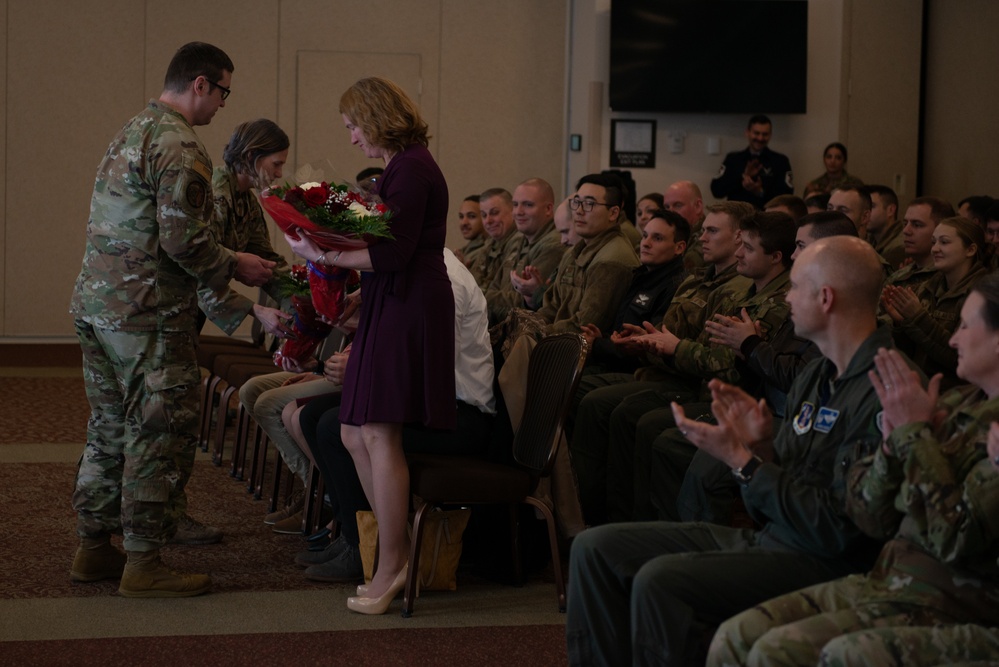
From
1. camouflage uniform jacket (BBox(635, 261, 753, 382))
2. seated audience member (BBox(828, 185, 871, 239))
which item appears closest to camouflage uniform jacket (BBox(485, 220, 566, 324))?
camouflage uniform jacket (BBox(635, 261, 753, 382))

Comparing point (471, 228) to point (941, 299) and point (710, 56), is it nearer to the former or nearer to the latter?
point (710, 56)

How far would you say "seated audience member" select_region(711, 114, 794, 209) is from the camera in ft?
32.1

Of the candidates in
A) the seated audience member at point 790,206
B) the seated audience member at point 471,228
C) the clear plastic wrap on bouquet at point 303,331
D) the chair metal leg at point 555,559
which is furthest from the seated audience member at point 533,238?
the chair metal leg at point 555,559

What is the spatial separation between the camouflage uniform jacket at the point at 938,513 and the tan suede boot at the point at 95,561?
2.64 m

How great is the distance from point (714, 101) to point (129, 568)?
24.2 feet

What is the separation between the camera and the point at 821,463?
8.55ft

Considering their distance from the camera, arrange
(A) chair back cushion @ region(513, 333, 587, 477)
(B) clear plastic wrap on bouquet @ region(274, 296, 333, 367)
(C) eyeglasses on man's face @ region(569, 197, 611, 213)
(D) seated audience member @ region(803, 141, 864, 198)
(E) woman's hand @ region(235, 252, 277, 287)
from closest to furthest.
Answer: (A) chair back cushion @ region(513, 333, 587, 477) → (E) woman's hand @ region(235, 252, 277, 287) → (B) clear plastic wrap on bouquet @ region(274, 296, 333, 367) → (C) eyeglasses on man's face @ region(569, 197, 611, 213) → (D) seated audience member @ region(803, 141, 864, 198)

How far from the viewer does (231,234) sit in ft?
15.3

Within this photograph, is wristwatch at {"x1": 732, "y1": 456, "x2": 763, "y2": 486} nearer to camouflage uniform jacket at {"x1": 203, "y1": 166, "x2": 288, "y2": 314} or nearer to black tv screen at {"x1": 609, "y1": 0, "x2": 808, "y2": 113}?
camouflage uniform jacket at {"x1": 203, "y1": 166, "x2": 288, "y2": 314}

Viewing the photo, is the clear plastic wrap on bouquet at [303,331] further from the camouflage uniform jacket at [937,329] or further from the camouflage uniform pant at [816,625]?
the camouflage uniform jacket at [937,329]

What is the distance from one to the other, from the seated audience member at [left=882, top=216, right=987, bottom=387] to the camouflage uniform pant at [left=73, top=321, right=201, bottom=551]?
283 cm

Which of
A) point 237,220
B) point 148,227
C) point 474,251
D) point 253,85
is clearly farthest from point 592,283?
point 253,85

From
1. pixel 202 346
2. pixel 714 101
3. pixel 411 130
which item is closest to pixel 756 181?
pixel 714 101

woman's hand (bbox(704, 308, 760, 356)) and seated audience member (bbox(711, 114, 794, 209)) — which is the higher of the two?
seated audience member (bbox(711, 114, 794, 209))
